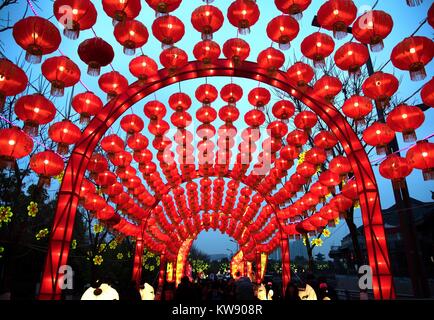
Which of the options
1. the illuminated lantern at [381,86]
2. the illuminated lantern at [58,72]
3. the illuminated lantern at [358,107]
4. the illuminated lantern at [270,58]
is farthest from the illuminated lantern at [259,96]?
the illuminated lantern at [58,72]

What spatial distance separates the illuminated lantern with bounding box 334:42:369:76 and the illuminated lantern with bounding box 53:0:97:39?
456 centimetres

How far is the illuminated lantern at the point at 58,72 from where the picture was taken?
19.6 feet

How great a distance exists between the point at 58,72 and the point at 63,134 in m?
1.59

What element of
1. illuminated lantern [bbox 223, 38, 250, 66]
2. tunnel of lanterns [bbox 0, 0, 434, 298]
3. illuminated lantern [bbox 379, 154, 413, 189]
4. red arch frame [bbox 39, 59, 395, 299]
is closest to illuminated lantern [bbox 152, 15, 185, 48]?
tunnel of lanterns [bbox 0, 0, 434, 298]

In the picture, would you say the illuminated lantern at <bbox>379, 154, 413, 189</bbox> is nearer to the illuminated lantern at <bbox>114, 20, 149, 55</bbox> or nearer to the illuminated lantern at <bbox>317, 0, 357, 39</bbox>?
the illuminated lantern at <bbox>317, 0, 357, 39</bbox>

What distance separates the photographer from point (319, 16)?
18.9 feet

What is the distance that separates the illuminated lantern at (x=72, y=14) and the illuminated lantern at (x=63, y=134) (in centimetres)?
246

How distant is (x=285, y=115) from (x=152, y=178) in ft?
25.0

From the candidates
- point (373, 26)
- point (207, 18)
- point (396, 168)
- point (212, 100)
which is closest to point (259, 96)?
point (212, 100)

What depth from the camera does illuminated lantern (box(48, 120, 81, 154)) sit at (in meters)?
7.09

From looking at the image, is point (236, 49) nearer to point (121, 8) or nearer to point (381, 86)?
point (121, 8)

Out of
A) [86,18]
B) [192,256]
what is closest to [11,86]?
[86,18]
